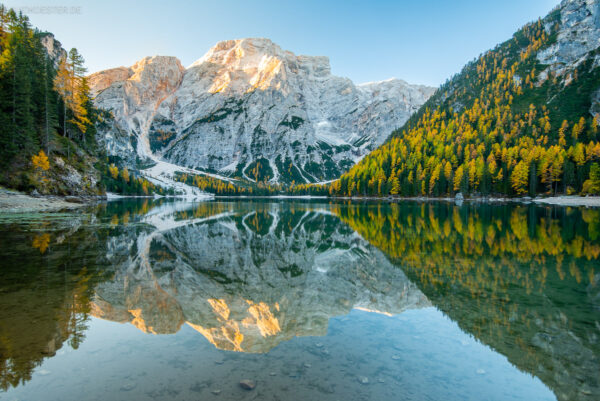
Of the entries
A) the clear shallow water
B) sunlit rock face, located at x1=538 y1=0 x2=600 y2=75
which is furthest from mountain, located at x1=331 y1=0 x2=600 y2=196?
the clear shallow water

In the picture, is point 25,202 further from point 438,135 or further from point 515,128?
point 515,128

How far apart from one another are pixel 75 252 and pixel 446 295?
63.4ft

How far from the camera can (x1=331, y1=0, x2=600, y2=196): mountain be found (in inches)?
3634

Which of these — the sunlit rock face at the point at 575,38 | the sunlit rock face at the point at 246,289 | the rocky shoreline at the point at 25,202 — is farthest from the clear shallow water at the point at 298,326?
the sunlit rock face at the point at 575,38

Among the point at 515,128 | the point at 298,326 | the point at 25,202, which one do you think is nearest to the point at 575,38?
the point at 515,128

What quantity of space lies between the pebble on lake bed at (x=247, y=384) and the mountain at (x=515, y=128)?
105894 millimetres

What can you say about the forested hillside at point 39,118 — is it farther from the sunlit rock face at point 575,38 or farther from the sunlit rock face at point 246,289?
the sunlit rock face at point 575,38

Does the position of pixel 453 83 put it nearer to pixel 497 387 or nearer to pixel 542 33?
pixel 542 33

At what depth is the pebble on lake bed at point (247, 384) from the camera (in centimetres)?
547

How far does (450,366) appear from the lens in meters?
6.57

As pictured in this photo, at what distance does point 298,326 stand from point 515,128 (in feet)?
504

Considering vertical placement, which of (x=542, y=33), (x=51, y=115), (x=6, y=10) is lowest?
(x=51, y=115)

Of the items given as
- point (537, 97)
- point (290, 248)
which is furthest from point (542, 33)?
point (290, 248)

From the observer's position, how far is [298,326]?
860 cm
